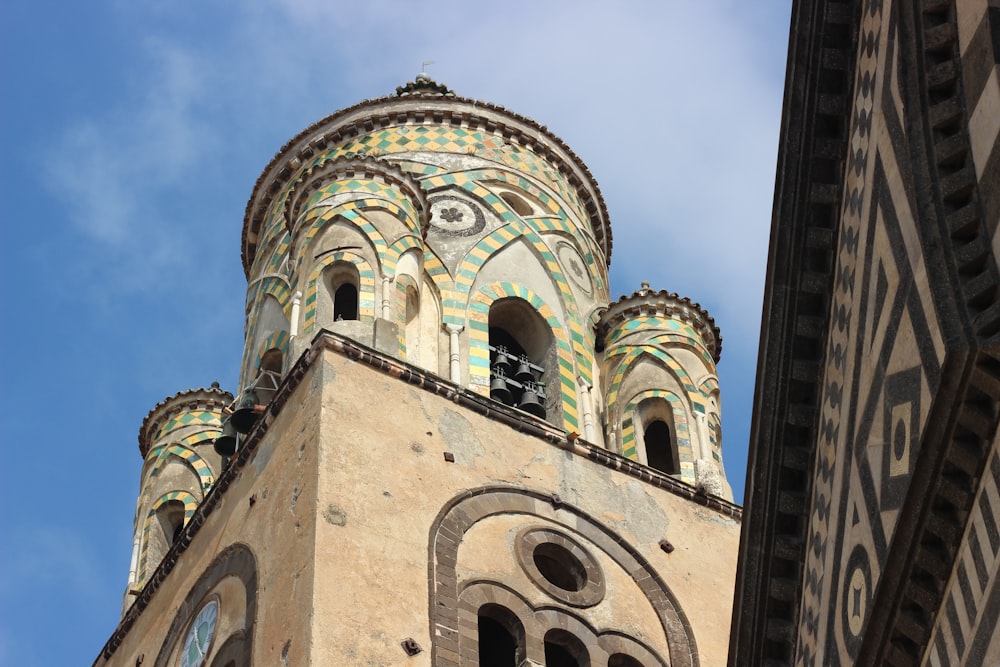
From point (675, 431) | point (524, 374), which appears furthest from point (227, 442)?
point (675, 431)

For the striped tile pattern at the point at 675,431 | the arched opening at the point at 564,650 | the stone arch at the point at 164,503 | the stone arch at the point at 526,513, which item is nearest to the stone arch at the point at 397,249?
the striped tile pattern at the point at 675,431

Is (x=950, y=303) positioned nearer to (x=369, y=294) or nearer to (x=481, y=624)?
(x=481, y=624)

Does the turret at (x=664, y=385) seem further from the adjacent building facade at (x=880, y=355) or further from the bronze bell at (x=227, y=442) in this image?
the adjacent building facade at (x=880, y=355)

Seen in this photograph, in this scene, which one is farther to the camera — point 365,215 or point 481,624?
point 365,215

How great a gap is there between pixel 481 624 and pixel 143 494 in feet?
17.5

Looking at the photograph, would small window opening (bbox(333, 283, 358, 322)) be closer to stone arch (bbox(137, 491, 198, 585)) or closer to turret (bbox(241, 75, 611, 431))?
turret (bbox(241, 75, 611, 431))

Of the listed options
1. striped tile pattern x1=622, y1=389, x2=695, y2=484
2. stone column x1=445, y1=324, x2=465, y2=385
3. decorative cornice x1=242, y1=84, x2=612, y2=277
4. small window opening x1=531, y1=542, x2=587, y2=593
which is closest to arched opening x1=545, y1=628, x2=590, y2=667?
small window opening x1=531, y1=542, x2=587, y2=593

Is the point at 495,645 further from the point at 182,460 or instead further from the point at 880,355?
the point at 880,355

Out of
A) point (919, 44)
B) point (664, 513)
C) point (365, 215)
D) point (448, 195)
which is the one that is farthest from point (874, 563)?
point (448, 195)

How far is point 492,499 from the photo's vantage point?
13102 millimetres

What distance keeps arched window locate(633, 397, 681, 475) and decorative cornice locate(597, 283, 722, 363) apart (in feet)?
3.48

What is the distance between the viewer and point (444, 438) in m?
13.3

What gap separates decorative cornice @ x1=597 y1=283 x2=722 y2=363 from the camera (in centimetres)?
1677

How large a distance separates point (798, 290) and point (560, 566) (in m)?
5.01
